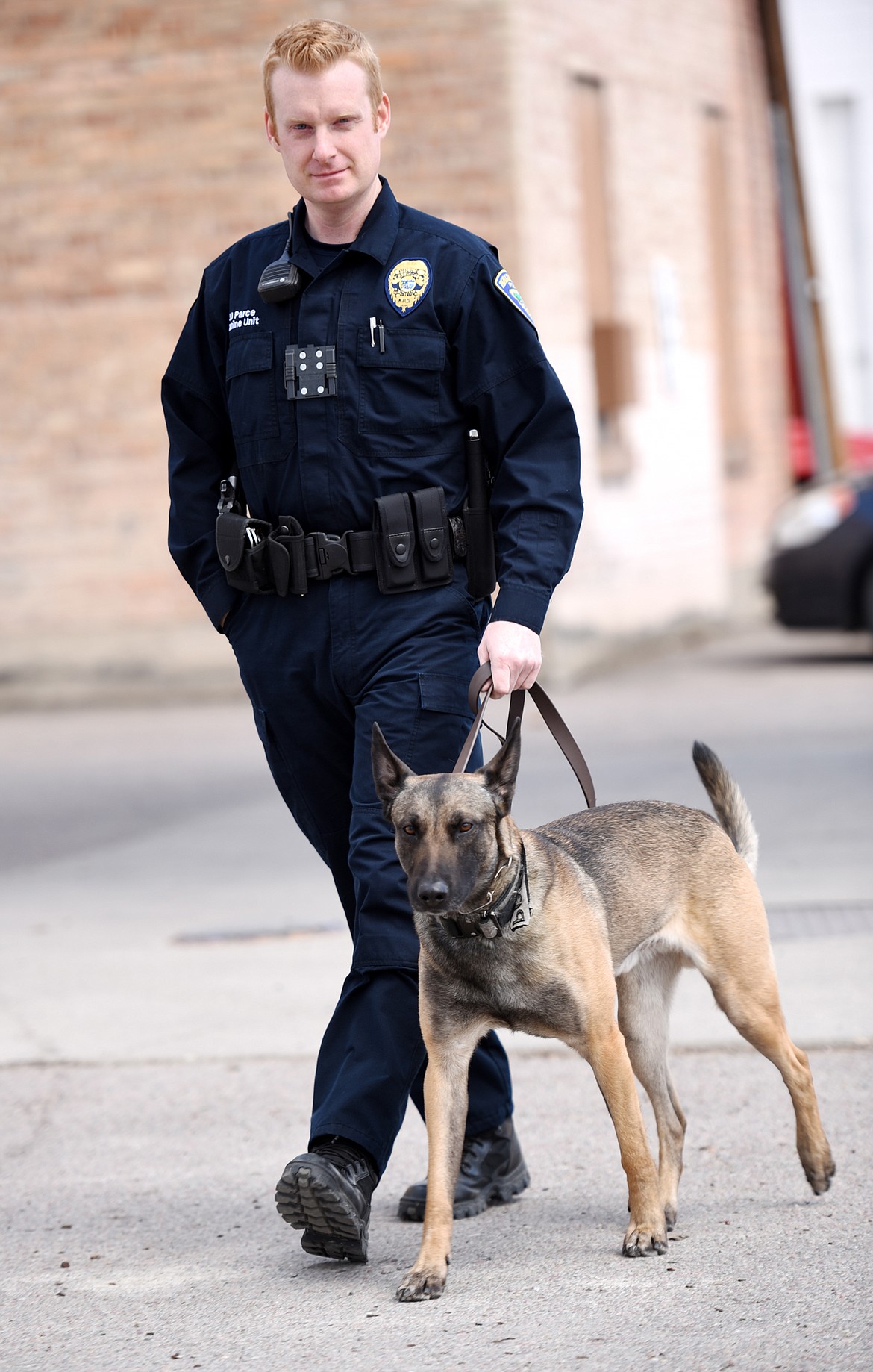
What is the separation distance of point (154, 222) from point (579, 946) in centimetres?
1070

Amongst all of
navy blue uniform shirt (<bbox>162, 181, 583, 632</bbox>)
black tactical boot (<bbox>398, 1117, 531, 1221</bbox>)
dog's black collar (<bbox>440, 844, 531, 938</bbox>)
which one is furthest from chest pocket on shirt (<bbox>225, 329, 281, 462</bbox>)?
black tactical boot (<bbox>398, 1117, 531, 1221</bbox>)

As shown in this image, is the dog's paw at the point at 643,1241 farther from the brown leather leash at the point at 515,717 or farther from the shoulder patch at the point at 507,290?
the shoulder patch at the point at 507,290

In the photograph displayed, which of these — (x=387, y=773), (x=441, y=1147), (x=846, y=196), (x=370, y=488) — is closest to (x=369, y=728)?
(x=387, y=773)

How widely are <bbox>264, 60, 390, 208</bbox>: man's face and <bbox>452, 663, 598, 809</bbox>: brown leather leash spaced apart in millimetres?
1005

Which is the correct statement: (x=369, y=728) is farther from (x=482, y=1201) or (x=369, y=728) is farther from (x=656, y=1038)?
(x=482, y=1201)

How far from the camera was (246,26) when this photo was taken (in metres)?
13.1

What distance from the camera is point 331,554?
3795 mm

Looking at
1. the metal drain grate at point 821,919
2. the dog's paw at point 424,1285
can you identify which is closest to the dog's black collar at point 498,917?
the dog's paw at point 424,1285

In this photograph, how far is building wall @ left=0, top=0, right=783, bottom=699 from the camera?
12.7 m

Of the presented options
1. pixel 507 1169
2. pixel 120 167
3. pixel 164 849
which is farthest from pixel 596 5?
pixel 507 1169

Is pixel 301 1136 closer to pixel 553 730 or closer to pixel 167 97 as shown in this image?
pixel 553 730

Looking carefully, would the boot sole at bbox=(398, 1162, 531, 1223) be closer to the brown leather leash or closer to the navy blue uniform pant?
the navy blue uniform pant

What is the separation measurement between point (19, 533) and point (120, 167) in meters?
2.71

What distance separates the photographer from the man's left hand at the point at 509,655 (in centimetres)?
368
